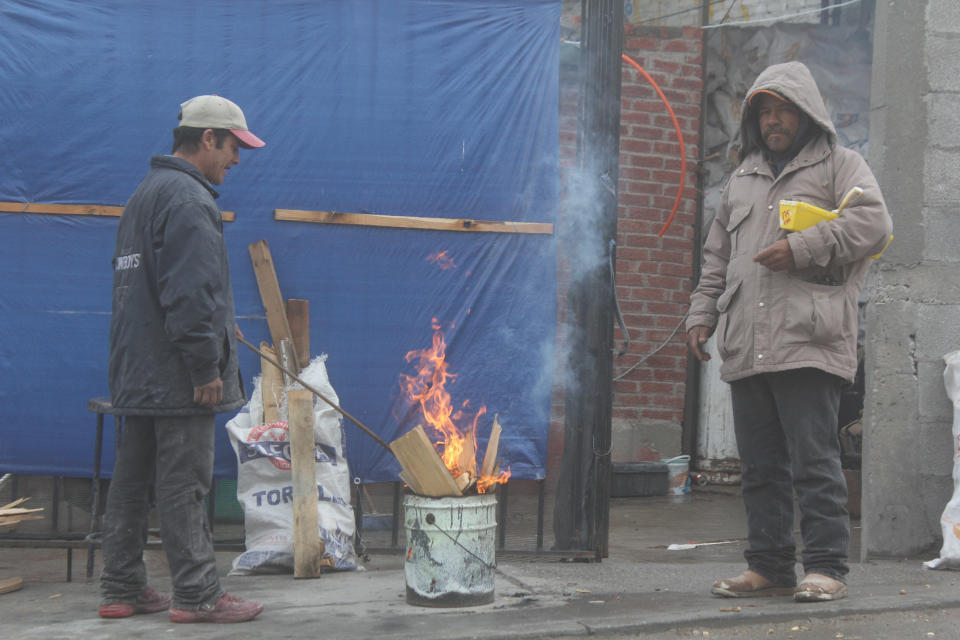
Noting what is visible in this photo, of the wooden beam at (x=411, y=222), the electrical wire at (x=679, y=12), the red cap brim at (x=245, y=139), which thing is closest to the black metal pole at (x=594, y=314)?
the wooden beam at (x=411, y=222)

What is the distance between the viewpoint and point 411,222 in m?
5.07

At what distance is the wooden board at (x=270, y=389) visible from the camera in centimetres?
493

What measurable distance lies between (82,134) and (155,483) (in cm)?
190

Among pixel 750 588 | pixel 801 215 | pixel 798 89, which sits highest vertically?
pixel 798 89

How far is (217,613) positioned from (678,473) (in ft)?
15.6

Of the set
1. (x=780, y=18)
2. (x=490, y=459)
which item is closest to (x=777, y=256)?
(x=490, y=459)

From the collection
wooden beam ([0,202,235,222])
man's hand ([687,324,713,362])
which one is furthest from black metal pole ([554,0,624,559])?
wooden beam ([0,202,235,222])

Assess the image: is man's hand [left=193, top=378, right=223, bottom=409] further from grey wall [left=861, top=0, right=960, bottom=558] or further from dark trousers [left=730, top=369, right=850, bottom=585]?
grey wall [left=861, top=0, right=960, bottom=558]

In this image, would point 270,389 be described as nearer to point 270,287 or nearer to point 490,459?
point 270,287

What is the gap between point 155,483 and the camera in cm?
402

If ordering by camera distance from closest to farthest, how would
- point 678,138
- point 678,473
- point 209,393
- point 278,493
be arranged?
point 209,393 → point 278,493 → point 678,473 → point 678,138

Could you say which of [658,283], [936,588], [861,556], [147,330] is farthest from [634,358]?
[147,330]

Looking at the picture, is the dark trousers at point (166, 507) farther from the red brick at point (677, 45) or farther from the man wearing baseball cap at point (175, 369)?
the red brick at point (677, 45)

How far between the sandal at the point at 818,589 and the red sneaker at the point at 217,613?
7.10 ft
